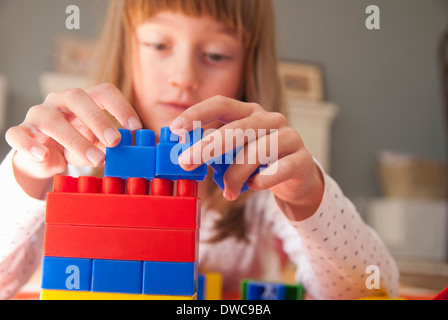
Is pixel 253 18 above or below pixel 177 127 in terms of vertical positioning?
above

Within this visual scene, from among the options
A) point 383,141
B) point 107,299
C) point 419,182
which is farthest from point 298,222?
point 419,182

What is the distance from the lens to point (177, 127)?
25 cm

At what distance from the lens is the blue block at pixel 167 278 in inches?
9.4

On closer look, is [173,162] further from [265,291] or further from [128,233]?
[265,291]

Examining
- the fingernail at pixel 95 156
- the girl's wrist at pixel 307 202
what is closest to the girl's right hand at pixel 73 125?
the fingernail at pixel 95 156

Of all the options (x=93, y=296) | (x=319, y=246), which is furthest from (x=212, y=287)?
(x=93, y=296)

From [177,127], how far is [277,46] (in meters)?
0.18

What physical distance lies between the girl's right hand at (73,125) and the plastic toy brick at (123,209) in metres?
0.03

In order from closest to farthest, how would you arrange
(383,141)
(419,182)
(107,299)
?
(107,299), (383,141), (419,182)

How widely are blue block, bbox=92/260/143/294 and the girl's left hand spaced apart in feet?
0.23

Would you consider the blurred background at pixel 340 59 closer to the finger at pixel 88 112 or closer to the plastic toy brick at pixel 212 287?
the finger at pixel 88 112

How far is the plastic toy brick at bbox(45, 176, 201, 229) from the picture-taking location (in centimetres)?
24

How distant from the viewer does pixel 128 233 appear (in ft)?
0.79

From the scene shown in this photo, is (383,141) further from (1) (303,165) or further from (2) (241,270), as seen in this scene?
(1) (303,165)
